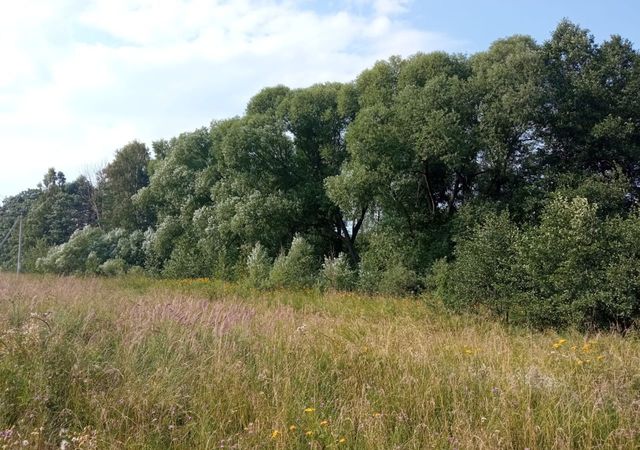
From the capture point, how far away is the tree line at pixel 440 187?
12.0 m

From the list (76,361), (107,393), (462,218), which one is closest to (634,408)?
(107,393)

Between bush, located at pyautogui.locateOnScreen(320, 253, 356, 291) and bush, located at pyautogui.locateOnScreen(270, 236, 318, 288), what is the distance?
67 cm

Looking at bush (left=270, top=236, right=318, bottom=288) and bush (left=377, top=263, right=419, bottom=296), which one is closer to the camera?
bush (left=377, top=263, right=419, bottom=296)

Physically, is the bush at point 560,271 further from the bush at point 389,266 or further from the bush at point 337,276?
the bush at point 337,276

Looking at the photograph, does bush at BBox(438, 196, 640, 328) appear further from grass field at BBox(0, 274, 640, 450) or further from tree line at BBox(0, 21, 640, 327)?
grass field at BBox(0, 274, 640, 450)

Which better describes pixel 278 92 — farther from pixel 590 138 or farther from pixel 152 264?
pixel 590 138

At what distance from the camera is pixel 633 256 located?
37.2 ft

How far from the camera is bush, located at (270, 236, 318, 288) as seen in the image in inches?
750

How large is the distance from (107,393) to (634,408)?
14.6 feet

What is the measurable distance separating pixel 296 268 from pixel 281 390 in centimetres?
1510

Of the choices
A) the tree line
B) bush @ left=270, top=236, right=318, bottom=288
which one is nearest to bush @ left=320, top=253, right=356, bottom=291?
the tree line

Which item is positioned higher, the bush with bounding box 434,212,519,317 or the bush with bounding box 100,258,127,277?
the bush with bounding box 434,212,519,317

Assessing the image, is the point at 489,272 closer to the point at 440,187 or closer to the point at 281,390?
the point at 440,187

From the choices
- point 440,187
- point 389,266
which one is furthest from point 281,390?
point 440,187
